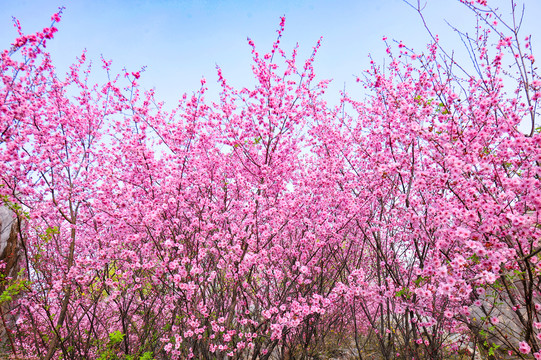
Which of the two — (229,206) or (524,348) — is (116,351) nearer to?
(229,206)

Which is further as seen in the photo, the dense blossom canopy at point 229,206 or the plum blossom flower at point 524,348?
the dense blossom canopy at point 229,206

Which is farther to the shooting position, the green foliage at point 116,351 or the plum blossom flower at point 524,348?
the green foliage at point 116,351

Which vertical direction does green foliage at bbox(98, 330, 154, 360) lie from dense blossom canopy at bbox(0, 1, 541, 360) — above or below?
below

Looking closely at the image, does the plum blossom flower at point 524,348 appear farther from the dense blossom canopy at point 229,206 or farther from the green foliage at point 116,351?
the green foliage at point 116,351

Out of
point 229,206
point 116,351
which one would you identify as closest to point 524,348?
point 229,206

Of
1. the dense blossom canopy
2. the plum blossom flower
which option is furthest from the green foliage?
the plum blossom flower

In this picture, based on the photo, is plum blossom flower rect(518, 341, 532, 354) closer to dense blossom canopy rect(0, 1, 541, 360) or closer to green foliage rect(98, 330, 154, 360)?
dense blossom canopy rect(0, 1, 541, 360)

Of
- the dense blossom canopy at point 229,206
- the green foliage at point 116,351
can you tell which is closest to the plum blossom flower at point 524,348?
the dense blossom canopy at point 229,206

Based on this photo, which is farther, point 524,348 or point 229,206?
point 229,206

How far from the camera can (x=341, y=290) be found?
5871 mm

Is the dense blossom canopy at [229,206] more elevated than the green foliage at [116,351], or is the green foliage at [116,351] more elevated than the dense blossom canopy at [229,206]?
the dense blossom canopy at [229,206]

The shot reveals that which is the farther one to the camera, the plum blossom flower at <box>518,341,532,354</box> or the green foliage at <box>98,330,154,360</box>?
the green foliage at <box>98,330,154,360</box>

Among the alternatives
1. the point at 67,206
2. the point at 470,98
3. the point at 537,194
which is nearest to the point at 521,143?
the point at 537,194

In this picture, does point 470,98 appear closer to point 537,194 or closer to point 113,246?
point 537,194
